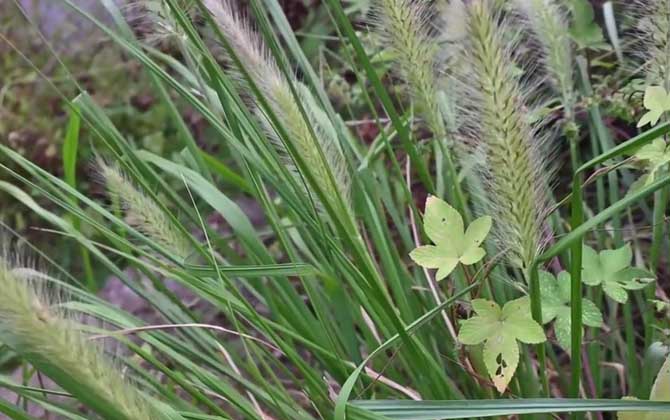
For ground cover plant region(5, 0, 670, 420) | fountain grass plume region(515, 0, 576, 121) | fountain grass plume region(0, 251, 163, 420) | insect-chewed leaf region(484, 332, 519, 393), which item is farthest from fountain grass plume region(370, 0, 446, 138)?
fountain grass plume region(0, 251, 163, 420)

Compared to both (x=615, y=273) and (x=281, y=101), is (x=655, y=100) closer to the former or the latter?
(x=615, y=273)

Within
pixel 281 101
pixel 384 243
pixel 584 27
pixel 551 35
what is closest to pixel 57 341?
pixel 281 101

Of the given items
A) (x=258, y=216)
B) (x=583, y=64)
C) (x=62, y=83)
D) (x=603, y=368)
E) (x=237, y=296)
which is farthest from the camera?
(x=62, y=83)

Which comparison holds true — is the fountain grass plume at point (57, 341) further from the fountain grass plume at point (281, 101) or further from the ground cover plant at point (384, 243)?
the fountain grass plume at point (281, 101)

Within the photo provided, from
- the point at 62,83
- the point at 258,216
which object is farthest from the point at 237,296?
the point at 62,83

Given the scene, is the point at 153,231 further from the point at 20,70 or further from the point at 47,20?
the point at 47,20

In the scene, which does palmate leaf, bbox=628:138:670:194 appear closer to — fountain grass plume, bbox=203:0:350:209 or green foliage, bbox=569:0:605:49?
fountain grass plume, bbox=203:0:350:209
